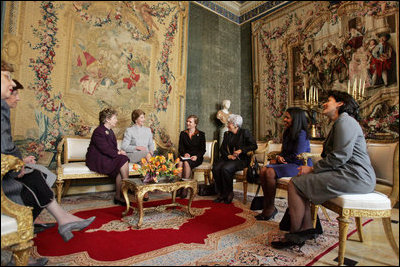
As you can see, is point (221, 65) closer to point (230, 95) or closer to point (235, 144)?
point (230, 95)

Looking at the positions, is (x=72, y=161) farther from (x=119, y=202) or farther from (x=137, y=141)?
(x=119, y=202)

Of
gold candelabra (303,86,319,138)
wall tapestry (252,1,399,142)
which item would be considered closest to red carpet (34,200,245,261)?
wall tapestry (252,1,399,142)

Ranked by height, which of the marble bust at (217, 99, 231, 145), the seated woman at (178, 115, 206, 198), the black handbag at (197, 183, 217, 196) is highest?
the marble bust at (217, 99, 231, 145)

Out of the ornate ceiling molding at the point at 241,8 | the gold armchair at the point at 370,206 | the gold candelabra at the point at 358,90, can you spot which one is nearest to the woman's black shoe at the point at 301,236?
the gold armchair at the point at 370,206

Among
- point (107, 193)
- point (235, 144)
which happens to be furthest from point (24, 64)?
point (235, 144)

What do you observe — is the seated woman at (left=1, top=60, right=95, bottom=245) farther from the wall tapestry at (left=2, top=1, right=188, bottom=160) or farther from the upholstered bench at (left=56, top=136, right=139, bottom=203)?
the wall tapestry at (left=2, top=1, right=188, bottom=160)

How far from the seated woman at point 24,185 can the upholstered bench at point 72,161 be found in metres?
1.54

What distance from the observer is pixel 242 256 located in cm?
204

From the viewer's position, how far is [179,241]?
230 centimetres

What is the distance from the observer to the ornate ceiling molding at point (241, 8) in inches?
262

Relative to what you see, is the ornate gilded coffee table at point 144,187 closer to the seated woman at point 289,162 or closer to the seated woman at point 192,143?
the seated woman at point 289,162

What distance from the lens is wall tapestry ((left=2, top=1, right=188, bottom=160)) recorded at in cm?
402

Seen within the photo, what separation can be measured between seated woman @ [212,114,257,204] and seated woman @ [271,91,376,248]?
5.62 ft

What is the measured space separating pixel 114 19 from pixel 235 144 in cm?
349
